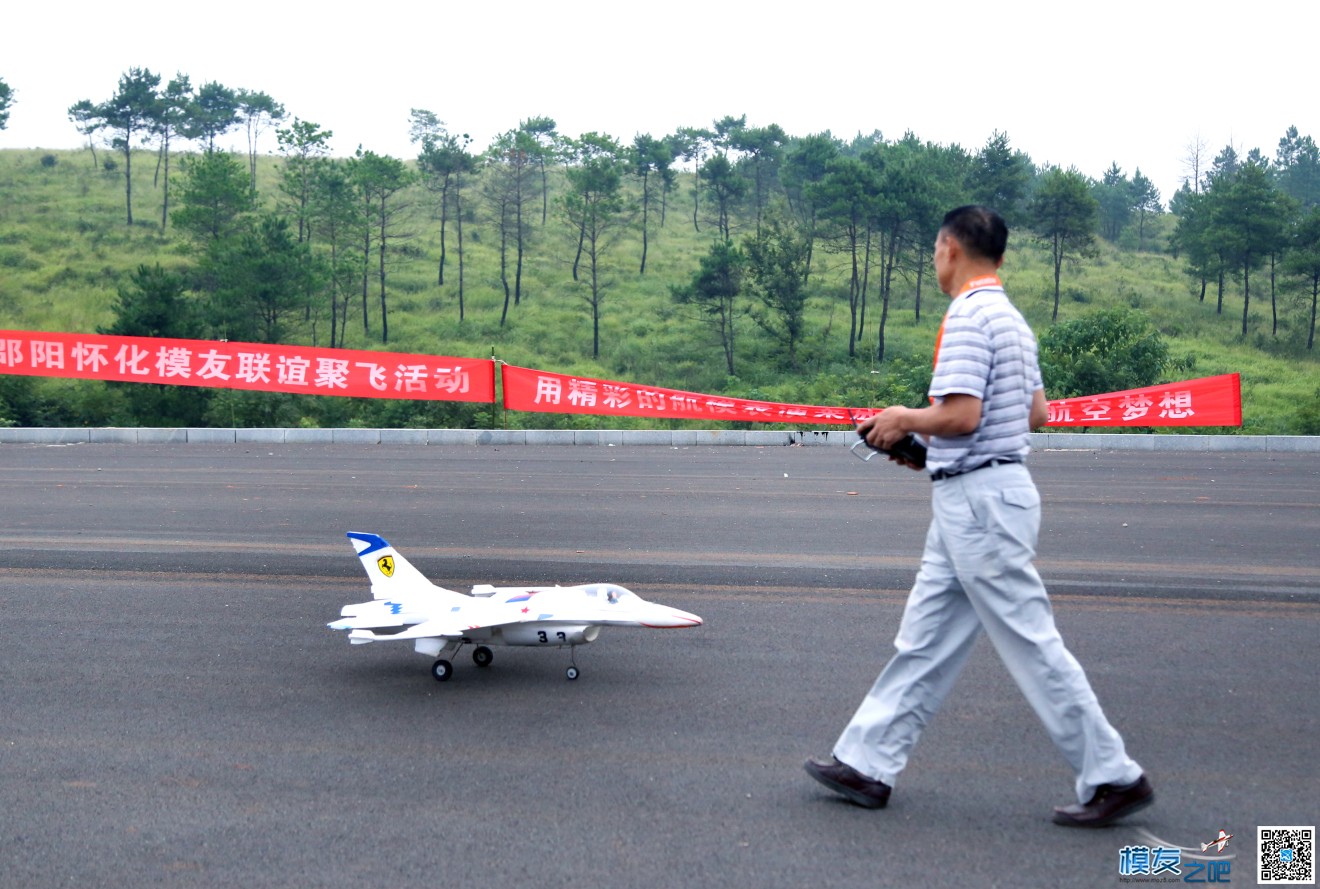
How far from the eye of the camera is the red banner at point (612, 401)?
81.4ft

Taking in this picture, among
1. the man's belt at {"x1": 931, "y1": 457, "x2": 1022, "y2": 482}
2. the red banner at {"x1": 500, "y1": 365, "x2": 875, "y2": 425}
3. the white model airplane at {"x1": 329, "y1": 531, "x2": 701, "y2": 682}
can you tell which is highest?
the man's belt at {"x1": 931, "y1": 457, "x2": 1022, "y2": 482}

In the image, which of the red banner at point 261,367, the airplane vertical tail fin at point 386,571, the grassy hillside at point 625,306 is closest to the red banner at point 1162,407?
the red banner at point 261,367

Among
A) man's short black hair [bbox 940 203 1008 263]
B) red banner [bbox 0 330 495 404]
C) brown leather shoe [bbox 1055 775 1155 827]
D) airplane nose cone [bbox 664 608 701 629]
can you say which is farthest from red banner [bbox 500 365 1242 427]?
brown leather shoe [bbox 1055 775 1155 827]

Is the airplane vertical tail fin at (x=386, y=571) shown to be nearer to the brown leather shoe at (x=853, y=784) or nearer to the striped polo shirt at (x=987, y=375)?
the brown leather shoe at (x=853, y=784)

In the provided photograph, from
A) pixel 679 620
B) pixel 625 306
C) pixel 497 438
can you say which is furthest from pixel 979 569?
pixel 625 306

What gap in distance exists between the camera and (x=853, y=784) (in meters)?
4.14

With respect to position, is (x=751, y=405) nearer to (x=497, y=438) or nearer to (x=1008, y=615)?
(x=497, y=438)

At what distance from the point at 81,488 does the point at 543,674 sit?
10.8 meters

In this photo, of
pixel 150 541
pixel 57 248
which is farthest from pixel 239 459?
pixel 57 248

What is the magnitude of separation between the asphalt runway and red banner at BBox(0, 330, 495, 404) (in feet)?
42.0

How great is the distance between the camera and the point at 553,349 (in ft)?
183

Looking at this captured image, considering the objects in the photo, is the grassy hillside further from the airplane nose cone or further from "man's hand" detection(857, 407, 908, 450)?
"man's hand" detection(857, 407, 908, 450)

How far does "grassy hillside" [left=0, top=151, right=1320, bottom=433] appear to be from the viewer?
51688 millimetres

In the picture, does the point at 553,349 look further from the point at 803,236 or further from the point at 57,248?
the point at 57,248
